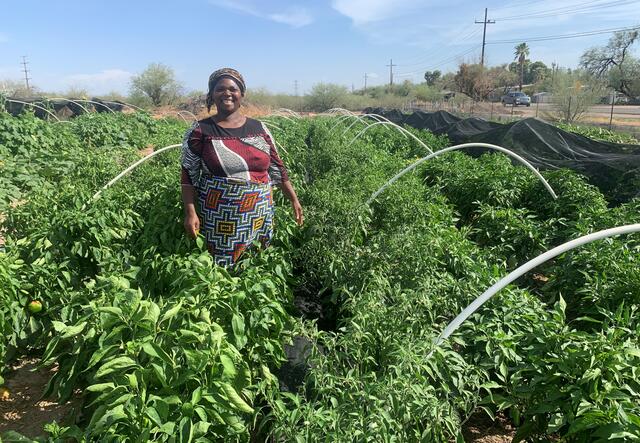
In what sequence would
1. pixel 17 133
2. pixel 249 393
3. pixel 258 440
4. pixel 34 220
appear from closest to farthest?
pixel 249 393, pixel 258 440, pixel 34 220, pixel 17 133

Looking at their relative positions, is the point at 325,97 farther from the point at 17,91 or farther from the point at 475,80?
the point at 17,91

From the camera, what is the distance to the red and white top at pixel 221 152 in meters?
2.52

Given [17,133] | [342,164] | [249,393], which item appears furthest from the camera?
[17,133]

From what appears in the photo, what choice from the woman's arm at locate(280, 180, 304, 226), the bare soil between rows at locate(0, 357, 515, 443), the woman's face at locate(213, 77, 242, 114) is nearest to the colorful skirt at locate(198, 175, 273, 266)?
the woman's arm at locate(280, 180, 304, 226)

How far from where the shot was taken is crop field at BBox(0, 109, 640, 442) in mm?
1455

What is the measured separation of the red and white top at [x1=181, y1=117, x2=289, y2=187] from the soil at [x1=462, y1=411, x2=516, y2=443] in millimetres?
1854

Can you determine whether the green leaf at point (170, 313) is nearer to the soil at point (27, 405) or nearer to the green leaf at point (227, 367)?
the green leaf at point (227, 367)

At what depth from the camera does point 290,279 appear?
265 centimetres

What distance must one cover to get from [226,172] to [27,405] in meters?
1.74

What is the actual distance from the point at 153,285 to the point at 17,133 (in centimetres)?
710

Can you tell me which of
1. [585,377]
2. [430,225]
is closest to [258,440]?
[585,377]

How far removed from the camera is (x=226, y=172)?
256 cm

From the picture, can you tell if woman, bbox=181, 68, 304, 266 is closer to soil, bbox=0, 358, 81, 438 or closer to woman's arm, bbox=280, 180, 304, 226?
woman's arm, bbox=280, 180, 304, 226

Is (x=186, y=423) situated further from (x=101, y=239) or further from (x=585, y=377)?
(x=101, y=239)
